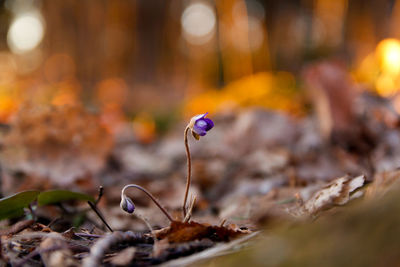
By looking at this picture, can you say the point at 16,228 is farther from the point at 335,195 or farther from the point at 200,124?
the point at 335,195

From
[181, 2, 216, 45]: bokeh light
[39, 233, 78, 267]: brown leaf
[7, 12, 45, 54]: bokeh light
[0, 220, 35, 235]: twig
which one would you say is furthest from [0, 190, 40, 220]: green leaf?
[181, 2, 216, 45]: bokeh light

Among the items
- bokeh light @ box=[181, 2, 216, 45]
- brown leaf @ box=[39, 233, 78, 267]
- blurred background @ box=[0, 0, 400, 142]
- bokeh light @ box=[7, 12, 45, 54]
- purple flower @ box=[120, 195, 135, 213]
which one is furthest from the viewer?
bokeh light @ box=[181, 2, 216, 45]

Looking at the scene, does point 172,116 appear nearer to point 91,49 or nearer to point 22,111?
point 22,111

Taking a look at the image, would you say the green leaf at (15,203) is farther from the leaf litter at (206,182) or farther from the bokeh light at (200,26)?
the bokeh light at (200,26)

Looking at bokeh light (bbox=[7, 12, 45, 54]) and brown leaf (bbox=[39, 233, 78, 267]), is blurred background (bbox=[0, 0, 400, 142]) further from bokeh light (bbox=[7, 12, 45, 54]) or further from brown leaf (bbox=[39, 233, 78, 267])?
brown leaf (bbox=[39, 233, 78, 267])

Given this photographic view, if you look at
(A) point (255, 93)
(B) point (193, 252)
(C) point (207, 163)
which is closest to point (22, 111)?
(C) point (207, 163)

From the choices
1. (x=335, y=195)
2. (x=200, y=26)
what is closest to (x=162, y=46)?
(x=200, y=26)
